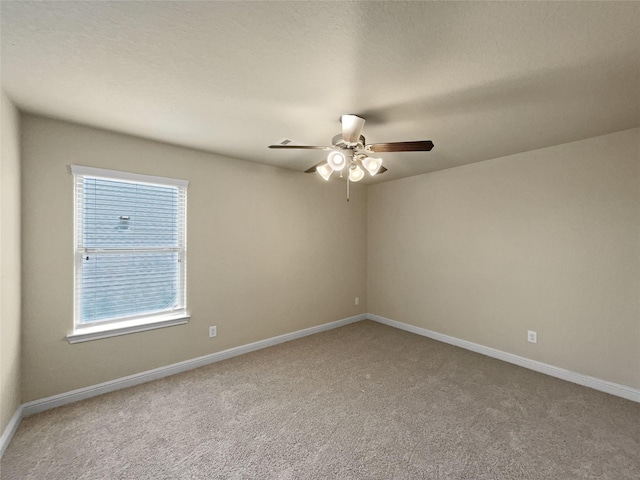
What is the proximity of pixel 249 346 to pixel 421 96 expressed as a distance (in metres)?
3.21

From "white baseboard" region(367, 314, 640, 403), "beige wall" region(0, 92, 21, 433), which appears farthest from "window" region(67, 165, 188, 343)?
"white baseboard" region(367, 314, 640, 403)

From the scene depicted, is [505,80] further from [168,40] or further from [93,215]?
[93,215]

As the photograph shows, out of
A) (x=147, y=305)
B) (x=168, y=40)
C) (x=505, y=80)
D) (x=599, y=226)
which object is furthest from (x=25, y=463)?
(x=599, y=226)

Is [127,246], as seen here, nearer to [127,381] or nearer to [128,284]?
[128,284]

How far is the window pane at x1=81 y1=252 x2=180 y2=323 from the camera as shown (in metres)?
2.53

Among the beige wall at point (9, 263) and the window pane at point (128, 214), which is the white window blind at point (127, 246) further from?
the beige wall at point (9, 263)

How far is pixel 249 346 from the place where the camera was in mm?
3508

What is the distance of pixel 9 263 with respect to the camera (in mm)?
1954

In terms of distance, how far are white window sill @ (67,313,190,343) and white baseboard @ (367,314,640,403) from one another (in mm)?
3219

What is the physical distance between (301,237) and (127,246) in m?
2.09

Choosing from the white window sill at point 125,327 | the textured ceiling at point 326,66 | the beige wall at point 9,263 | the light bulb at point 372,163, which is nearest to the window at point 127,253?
the white window sill at point 125,327

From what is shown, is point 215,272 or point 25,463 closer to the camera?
point 25,463

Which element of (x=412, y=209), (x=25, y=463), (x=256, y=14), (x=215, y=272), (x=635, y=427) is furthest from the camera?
(x=412, y=209)

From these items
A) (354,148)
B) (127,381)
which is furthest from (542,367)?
(127,381)
